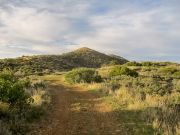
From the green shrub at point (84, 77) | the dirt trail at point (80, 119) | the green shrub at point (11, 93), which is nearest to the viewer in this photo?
the dirt trail at point (80, 119)

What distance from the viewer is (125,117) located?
14602 millimetres

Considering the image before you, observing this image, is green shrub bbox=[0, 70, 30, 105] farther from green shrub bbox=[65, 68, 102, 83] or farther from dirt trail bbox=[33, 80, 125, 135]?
green shrub bbox=[65, 68, 102, 83]

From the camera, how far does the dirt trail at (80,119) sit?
12.3m

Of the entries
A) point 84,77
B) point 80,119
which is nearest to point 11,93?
point 80,119

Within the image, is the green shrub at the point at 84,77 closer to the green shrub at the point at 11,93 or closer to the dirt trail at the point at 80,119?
the dirt trail at the point at 80,119

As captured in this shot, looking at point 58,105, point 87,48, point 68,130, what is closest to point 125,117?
point 68,130

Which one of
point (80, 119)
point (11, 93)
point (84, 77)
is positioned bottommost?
point (80, 119)

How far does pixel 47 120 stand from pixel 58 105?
3.76 metres

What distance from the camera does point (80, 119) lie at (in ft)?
46.8

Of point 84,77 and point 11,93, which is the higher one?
point 84,77

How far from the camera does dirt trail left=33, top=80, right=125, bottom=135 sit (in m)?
12.3

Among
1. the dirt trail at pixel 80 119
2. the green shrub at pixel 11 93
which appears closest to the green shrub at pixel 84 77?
the dirt trail at pixel 80 119

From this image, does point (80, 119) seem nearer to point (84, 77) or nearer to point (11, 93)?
point (11, 93)

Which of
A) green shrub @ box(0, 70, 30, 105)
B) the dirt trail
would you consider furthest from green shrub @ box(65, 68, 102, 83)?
green shrub @ box(0, 70, 30, 105)
